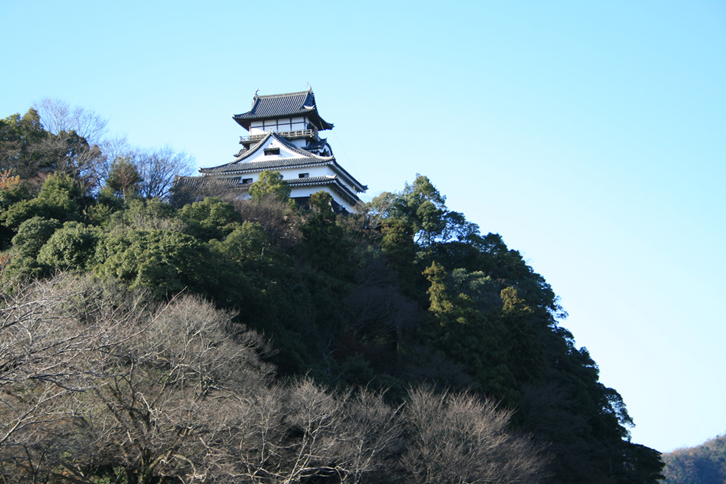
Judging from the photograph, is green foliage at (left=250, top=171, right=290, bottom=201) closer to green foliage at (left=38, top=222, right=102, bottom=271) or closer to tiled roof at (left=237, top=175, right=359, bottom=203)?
tiled roof at (left=237, top=175, right=359, bottom=203)

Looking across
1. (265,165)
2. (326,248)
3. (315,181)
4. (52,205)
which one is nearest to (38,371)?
(52,205)

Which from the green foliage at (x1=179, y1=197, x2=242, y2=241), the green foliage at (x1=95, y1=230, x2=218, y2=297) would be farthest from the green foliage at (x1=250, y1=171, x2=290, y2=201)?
the green foliage at (x1=95, y1=230, x2=218, y2=297)

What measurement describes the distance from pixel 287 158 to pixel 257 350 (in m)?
21.1

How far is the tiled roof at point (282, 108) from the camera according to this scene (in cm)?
4090

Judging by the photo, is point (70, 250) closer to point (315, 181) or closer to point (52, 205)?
point (52, 205)

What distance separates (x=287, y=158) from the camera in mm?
36531

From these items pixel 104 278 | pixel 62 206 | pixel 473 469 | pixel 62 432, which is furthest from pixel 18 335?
pixel 62 206

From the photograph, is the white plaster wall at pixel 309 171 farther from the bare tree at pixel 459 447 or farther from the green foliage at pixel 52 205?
the bare tree at pixel 459 447

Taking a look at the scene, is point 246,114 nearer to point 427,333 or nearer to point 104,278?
point 427,333

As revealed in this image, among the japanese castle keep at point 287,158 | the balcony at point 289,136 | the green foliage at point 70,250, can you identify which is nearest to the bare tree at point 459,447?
the green foliage at point 70,250

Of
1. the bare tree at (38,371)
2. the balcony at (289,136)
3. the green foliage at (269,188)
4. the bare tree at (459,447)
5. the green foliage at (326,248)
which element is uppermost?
the balcony at (289,136)

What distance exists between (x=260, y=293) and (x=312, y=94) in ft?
87.0

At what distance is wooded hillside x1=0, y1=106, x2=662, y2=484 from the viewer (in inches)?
452

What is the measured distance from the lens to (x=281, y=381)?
52.9 ft
